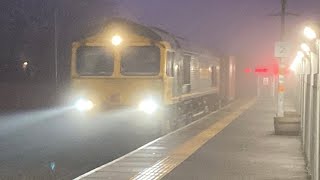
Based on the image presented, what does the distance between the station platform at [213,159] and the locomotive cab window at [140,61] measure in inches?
86.2

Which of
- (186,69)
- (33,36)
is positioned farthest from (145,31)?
(33,36)

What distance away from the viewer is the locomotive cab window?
20000 mm

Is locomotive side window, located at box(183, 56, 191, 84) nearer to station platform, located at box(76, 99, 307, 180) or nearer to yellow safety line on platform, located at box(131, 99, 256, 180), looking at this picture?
yellow safety line on platform, located at box(131, 99, 256, 180)

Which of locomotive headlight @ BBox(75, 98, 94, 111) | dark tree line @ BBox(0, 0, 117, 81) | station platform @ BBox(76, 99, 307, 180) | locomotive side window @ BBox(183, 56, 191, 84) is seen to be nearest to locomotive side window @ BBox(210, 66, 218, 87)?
locomotive side window @ BBox(183, 56, 191, 84)

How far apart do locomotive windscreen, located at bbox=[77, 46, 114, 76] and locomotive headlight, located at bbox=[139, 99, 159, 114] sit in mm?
1486

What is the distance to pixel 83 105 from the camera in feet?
65.8

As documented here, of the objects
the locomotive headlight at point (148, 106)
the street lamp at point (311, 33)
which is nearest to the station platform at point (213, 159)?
the locomotive headlight at point (148, 106)

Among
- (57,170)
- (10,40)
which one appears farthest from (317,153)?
(10,40)

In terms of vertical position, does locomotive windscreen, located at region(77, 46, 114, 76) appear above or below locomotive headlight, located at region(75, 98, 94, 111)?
above

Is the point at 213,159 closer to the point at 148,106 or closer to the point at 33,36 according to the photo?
the point at 148,106

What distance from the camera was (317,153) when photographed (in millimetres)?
8578

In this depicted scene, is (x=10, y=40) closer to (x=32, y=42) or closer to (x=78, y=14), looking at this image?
(x=32, y=42)

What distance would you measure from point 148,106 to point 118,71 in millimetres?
1549

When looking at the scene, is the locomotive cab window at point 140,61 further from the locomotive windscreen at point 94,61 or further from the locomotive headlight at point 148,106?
the locomotive headlight at point 148,106
